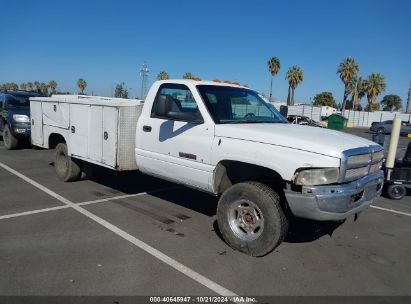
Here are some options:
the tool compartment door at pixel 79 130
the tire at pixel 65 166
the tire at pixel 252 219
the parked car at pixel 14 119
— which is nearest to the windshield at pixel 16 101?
the parked car at pixel 14 119

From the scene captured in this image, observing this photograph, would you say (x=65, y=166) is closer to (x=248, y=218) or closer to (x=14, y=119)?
(x=248, y=218)

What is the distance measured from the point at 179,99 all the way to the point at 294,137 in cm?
197

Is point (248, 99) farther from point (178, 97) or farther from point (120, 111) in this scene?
point (120, 111)

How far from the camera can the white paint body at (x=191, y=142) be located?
396 cm

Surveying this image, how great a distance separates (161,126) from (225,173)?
1.19m

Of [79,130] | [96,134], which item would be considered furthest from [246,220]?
[79,130]

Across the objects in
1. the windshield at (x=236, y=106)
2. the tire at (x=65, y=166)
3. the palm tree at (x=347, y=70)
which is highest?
the palm tree at (x=347, y=70)

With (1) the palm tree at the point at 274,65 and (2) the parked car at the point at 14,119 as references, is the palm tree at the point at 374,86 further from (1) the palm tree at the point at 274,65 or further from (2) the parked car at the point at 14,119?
(2) the parked car at the point at 14,119

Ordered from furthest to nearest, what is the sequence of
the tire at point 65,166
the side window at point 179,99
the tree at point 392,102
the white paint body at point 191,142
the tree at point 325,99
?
the tree at point 392,102
the tree at point 325,99
the tire at point 65,166
the side window at point 179,99
the white paint body at point 191,142

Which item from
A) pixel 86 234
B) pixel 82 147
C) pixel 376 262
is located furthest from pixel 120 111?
pixel 376 262

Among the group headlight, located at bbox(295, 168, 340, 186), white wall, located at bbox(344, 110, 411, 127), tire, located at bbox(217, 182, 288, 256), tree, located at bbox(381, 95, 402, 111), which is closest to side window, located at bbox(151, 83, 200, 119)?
tire, located at bbox(217, 182, 288, 256)

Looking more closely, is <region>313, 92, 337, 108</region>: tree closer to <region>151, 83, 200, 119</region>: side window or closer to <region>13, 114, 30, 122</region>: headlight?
<region>13, 114, 30, 122</region>: headlight

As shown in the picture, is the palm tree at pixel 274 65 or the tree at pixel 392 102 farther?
the tree at pixel 392 102

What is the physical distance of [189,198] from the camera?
682 centimetres
